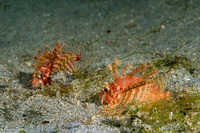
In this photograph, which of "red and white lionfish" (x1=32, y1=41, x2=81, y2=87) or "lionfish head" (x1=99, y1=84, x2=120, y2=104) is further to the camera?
"red and white lionfish" (x1=32, y1=41, x2=81, y2=87)

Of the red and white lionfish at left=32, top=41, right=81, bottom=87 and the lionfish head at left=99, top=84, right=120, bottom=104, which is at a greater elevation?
the red and white lionfish at left=32, top=41, right=81, bottom=87

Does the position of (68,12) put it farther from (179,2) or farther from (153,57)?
(153,57)

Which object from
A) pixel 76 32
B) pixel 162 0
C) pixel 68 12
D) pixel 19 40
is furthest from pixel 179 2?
pixel 19 40

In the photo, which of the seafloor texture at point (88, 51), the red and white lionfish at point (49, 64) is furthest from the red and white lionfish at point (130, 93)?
the red and white lionfish at point (49, 64)

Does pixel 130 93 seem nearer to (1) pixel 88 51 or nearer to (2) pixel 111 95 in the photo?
(2) pixel 111 95

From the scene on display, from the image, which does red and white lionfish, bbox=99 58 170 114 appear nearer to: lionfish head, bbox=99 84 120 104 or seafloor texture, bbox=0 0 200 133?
lionfish head, bbox=99 84 120 104

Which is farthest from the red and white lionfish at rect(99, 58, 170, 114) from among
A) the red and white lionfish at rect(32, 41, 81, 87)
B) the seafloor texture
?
the red and white lionfish at rect(32, 41, 81, 87)
